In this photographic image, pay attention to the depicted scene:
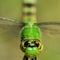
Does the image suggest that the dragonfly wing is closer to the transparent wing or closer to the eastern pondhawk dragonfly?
the eastern pondhawk dragonfly

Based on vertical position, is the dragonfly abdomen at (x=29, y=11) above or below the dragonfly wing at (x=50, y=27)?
above

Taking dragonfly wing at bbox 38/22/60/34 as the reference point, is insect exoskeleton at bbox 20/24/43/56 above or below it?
below

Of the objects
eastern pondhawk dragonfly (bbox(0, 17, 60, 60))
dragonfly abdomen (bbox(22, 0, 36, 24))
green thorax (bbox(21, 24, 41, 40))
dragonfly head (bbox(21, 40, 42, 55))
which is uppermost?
dragonfly abdomen (bbox(22, 0, 36, 24))

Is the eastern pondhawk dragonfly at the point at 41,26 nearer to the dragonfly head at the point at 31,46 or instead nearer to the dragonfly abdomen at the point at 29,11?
the dragonfly abdomen at the point at 29,11

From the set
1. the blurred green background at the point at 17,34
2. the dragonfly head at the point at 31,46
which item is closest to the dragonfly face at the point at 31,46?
the dragonfly head at the point at 31,46

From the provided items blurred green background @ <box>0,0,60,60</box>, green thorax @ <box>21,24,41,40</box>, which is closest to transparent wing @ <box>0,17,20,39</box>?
blurred green background @ <box>0,0,60,60</box>

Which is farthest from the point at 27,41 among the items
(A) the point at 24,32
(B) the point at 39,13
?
(B) the point at 39,13
